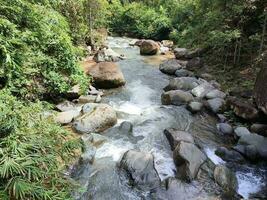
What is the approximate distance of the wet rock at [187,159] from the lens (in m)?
6.24

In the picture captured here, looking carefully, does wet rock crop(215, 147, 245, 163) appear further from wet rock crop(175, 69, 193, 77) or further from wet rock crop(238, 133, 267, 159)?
wet rock crop(175, 69, 193, 77)

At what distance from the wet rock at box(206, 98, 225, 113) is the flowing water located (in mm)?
410

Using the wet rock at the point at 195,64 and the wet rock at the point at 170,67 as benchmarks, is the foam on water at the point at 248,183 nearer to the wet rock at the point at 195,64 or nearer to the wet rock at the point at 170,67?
the wet rock at the point at 170,67

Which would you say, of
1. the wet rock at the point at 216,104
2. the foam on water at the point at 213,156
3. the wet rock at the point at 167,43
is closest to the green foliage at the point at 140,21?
the wet rock at the point at 167,43

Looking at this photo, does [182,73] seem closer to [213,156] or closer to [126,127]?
[126,127]

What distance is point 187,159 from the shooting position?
6445mm

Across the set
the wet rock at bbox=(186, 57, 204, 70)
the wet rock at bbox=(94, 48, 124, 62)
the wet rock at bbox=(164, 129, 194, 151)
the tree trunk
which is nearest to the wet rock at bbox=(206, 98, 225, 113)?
the tree trunk

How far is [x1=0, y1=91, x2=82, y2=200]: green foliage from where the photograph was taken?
4301 mm

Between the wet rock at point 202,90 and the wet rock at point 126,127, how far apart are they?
3.56m

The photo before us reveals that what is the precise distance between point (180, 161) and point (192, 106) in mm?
3406

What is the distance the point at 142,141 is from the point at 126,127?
0.71 metres

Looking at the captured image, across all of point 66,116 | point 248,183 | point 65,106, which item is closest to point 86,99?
point 65,106

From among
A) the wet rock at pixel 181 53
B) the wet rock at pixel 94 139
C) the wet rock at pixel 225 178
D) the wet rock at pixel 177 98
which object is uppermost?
the wet rock at pixel 181 53

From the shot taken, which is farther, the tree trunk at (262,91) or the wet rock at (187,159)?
the tree trunk at (262,91)
